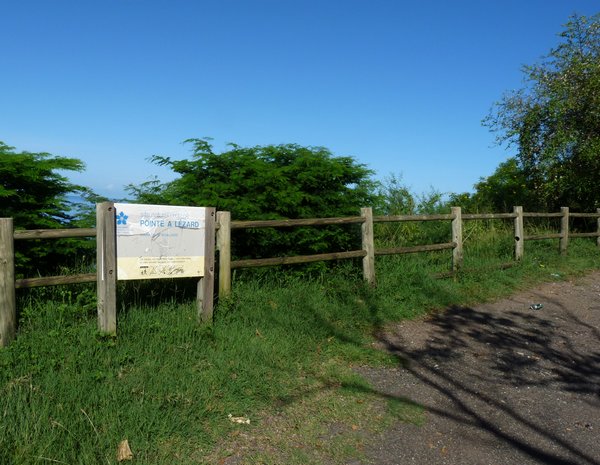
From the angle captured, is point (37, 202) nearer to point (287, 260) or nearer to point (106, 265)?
point (106, 265)

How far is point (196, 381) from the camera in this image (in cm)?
435

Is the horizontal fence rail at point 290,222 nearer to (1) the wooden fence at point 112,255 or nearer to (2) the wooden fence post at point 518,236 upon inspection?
(1) the wooden fence at point 112,255

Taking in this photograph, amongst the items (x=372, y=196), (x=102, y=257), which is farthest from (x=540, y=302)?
(x=102, y=257)

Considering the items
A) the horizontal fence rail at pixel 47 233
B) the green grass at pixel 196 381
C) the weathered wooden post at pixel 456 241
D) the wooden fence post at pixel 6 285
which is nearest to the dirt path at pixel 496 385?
the green grass at pixel 196 381

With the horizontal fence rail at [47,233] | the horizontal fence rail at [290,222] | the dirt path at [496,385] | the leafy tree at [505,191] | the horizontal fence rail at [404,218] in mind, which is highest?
the leafy tree at [505,191]

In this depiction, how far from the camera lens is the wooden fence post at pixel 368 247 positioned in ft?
26.6

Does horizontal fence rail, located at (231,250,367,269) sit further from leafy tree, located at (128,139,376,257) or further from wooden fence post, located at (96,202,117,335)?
wooden fence post, located at (96,202,117,335)

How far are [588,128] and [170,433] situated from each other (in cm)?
1598

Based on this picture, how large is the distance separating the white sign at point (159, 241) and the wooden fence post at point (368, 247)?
3.05 meters

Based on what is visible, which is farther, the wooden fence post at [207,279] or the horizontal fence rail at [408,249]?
the horizontal fence rail at [408,249]

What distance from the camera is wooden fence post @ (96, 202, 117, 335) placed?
5000 millimetres

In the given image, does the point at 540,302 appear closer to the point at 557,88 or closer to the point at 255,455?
the point at 255,455

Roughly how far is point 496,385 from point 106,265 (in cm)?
373

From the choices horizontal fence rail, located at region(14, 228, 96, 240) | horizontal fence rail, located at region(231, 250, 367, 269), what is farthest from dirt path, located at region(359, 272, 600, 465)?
horizontal fence rail, located at region(14, 228, 96, 240)
